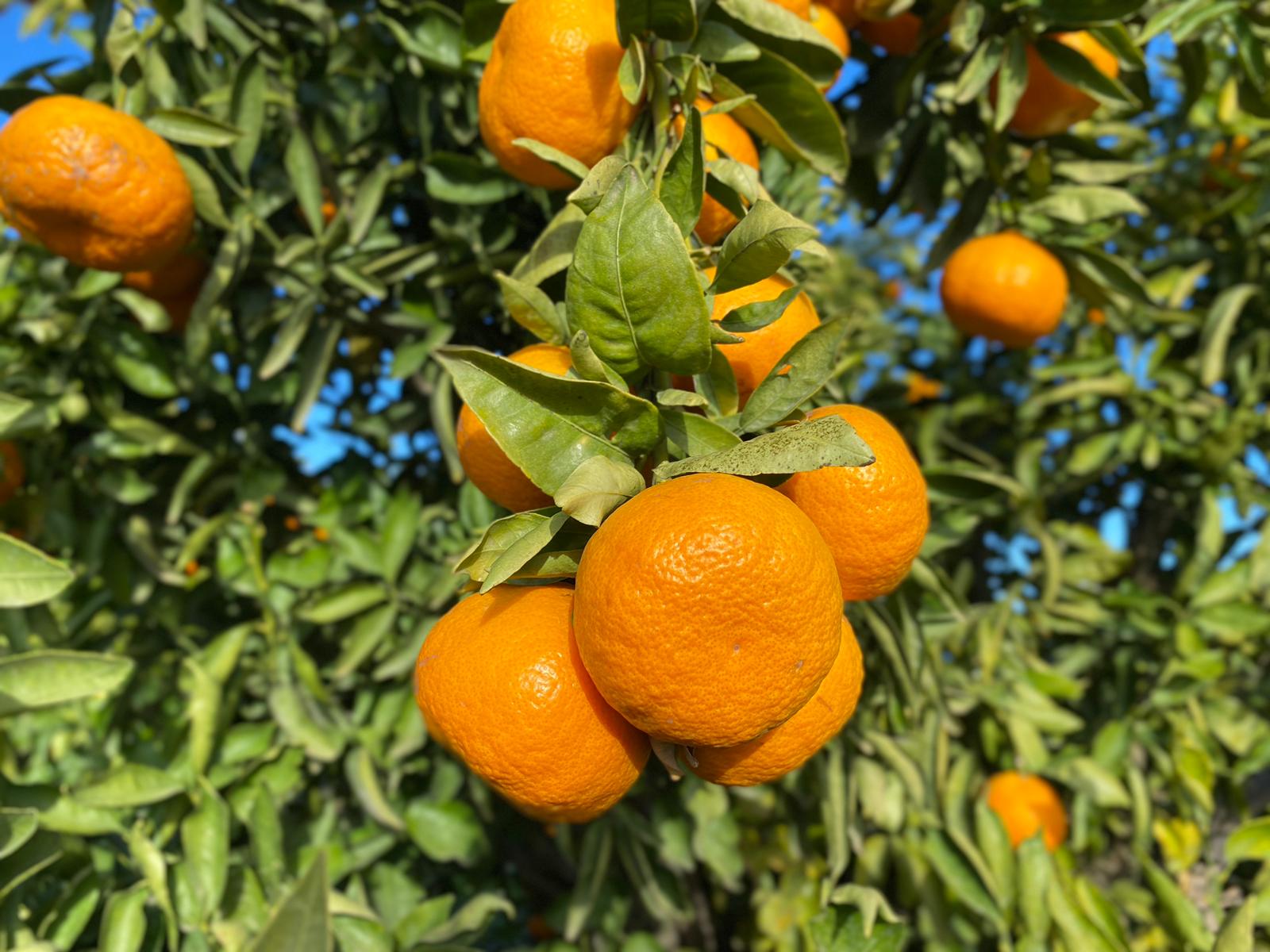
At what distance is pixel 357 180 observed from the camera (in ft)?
4.26

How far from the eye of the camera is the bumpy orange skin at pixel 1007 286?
1.15 meters

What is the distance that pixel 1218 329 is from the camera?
1548mm

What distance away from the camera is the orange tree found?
23.5 inches

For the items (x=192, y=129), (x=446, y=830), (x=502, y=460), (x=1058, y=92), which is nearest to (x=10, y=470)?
(x=192, y=129)

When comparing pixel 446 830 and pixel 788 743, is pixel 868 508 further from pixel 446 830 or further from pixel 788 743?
pixel 446 830

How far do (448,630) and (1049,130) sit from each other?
1.04 metres

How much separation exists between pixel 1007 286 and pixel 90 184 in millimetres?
1080

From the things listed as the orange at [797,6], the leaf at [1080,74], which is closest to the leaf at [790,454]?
the orange at [797,6]

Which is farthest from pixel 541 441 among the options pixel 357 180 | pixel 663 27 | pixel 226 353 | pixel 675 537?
pixel 226 353

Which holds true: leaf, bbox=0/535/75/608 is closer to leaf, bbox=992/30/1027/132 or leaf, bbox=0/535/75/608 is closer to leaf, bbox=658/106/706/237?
leaf, bbox=658/106/706/237

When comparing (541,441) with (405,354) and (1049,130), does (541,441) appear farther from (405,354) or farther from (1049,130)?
(1049,130)

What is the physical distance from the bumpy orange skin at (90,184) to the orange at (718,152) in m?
0.60

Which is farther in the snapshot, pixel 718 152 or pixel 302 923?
pixel 718 152

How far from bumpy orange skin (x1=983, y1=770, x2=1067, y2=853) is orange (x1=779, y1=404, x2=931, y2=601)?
862mm
